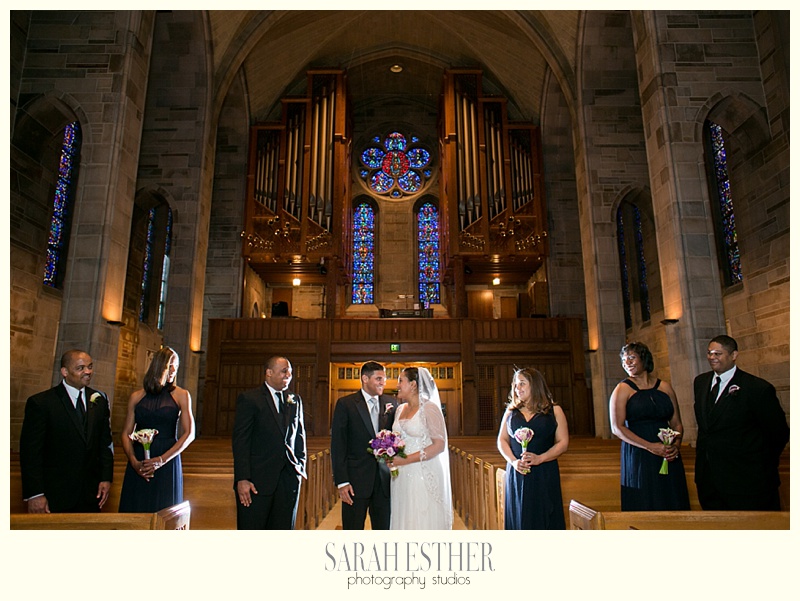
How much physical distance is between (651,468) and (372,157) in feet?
49.1

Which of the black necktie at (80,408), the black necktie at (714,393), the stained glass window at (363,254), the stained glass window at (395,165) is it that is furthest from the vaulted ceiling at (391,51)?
the black necktie at (80,408)

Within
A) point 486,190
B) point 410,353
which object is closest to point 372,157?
point 486,190

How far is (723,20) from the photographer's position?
7.59m

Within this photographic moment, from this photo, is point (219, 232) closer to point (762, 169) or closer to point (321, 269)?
point (321, 269)

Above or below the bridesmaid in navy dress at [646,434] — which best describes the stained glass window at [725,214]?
above

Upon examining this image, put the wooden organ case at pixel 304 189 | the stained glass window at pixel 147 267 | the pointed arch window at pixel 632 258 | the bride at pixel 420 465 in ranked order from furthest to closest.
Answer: the wooden organ case at pixel 304 189, the stained glass window at pixel 147 267, the pointed arch window at pixel 632 258, the bride at pixel 420 465

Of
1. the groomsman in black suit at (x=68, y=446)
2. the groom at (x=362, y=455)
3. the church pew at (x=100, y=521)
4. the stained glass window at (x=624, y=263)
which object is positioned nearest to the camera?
the church pew at (x=100, y=521)

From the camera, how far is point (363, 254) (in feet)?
54.2

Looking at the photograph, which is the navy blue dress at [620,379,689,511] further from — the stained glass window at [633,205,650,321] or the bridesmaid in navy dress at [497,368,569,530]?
the stained glass window at [633,205,650,321]

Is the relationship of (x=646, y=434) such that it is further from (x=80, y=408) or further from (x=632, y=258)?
(x=632, y=258)

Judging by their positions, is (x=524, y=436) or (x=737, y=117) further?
(x=737, y=117)

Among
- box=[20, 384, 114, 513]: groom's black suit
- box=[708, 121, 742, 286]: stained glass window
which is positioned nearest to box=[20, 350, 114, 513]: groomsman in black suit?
box=[20, 384, 114, 513]: groom's black suit

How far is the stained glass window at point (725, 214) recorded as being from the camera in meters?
8.94

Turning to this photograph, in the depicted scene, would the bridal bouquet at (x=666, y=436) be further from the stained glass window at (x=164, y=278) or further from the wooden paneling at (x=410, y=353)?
the stained glass window at (x=164, y=278)
